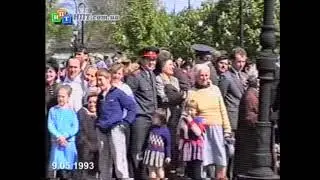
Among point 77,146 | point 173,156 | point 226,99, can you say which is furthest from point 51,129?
point 226,99

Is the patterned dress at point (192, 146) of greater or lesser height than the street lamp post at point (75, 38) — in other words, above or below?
below

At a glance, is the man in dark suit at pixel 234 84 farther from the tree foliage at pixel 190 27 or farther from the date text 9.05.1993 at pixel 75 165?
the date text 9.05.1993 at pixel 75 165

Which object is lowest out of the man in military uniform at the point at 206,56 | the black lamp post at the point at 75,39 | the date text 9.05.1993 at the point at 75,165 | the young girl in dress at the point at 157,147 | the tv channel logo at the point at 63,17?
the date text 9.05.1993 at the point at 75,165

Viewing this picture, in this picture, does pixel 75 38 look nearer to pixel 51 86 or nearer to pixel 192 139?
pixel 51 86

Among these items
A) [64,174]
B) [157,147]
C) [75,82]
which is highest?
[75,82]

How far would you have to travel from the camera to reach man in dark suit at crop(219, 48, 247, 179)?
13.3 ft

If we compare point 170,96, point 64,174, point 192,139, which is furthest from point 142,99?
point 64,174

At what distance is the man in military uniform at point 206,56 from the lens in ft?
13.3

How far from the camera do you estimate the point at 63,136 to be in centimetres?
404

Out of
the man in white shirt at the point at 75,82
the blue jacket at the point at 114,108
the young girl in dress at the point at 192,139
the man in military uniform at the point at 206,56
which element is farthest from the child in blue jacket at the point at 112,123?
the man in military uniform at the point at 206,56

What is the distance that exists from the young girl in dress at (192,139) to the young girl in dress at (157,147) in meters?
0.09

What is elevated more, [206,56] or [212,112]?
[206,56]

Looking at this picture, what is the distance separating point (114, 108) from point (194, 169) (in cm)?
63
